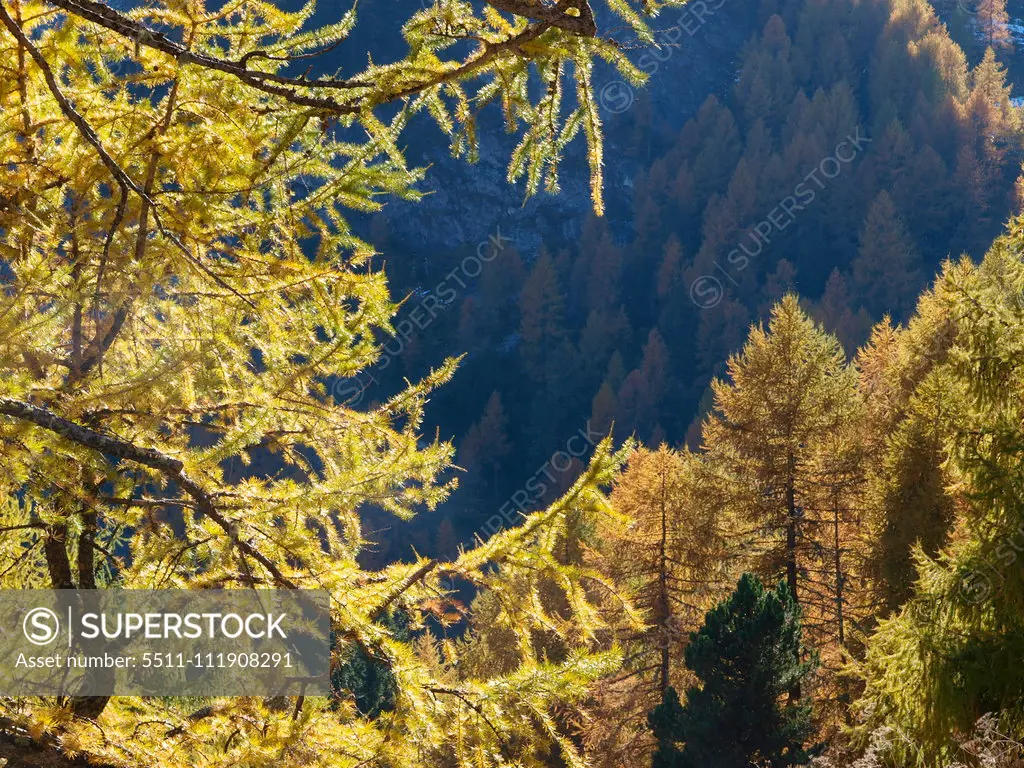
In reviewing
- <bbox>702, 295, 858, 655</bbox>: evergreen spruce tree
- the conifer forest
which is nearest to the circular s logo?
the conifer forest

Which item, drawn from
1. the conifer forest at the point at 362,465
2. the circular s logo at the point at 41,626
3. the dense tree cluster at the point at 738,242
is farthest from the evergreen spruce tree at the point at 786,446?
the dense tree cluster at the point at 738,242

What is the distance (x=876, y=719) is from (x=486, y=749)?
5175mm

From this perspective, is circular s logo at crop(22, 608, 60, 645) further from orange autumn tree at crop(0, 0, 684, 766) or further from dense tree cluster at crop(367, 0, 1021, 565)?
dense tree cluster at crop(367, 0, 1021, 565)

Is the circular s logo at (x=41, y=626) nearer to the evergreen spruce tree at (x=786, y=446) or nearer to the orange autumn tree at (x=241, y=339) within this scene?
the orange autumn tree at (x=241, y=339)

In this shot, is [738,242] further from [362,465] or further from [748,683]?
[362,465]

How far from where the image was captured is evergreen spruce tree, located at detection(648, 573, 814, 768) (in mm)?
11555

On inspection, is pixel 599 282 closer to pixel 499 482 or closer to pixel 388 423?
pixel 499 482

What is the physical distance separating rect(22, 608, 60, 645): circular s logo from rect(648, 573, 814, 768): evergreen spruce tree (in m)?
9.66

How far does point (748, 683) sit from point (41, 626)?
10084mm

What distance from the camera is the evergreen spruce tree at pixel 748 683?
11555 mm

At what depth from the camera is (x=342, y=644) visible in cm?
304

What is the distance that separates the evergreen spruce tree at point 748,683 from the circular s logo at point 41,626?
31.7 ft

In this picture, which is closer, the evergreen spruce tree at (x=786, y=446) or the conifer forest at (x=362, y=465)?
the conifer forest at (x=362, y=465)

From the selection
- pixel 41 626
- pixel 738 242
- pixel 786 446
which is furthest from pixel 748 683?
pixel 738 242
